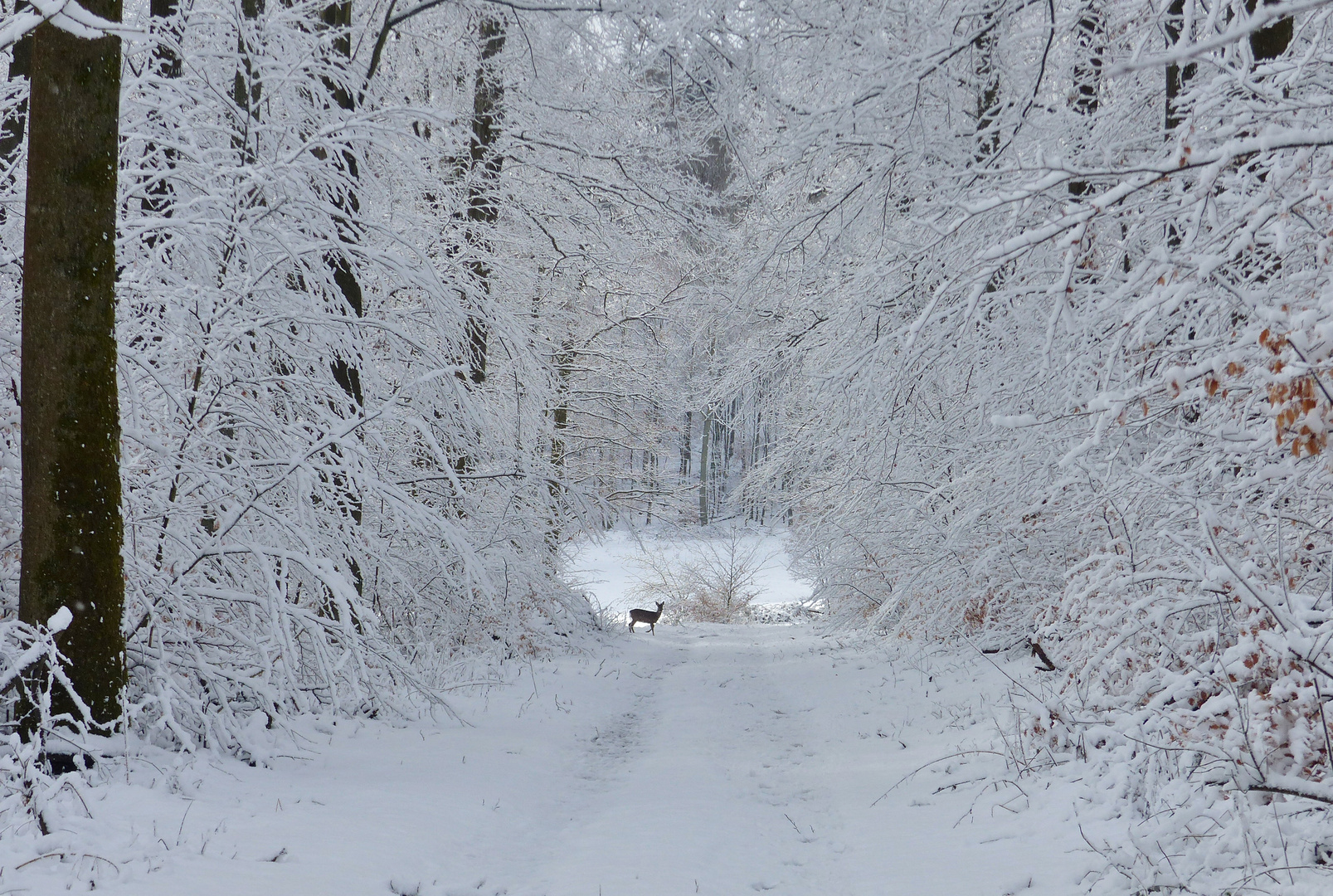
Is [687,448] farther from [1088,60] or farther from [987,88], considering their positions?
[1088,60]

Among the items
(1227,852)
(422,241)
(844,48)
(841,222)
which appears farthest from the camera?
(422,241)

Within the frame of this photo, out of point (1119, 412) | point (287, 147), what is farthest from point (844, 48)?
point (1119, 412)

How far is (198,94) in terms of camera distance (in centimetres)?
621

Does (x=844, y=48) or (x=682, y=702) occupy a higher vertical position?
(x=844, y=48)

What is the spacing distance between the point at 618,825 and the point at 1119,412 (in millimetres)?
3757

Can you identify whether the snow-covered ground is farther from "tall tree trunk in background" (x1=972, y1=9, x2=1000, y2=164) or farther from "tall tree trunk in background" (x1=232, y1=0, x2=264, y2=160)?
"tall tree trunk in background" (x1=232, y1=0, x2=264, y2=160)

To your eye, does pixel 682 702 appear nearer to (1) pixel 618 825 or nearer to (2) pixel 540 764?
(2) pixel 540 764

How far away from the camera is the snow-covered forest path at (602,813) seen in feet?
13.4

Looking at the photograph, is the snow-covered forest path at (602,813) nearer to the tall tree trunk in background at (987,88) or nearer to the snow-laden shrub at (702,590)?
the tall tree trunk in background at (987,88)

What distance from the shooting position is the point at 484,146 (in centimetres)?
1162

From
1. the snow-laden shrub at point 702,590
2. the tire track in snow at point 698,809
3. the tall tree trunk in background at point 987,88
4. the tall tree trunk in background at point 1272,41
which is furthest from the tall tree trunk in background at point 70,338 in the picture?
the snow-laden shrub at point 702,590

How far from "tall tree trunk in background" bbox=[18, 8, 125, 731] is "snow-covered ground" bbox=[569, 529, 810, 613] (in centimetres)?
1735

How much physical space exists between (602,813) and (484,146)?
8.96m

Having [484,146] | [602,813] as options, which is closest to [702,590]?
[484,146]
